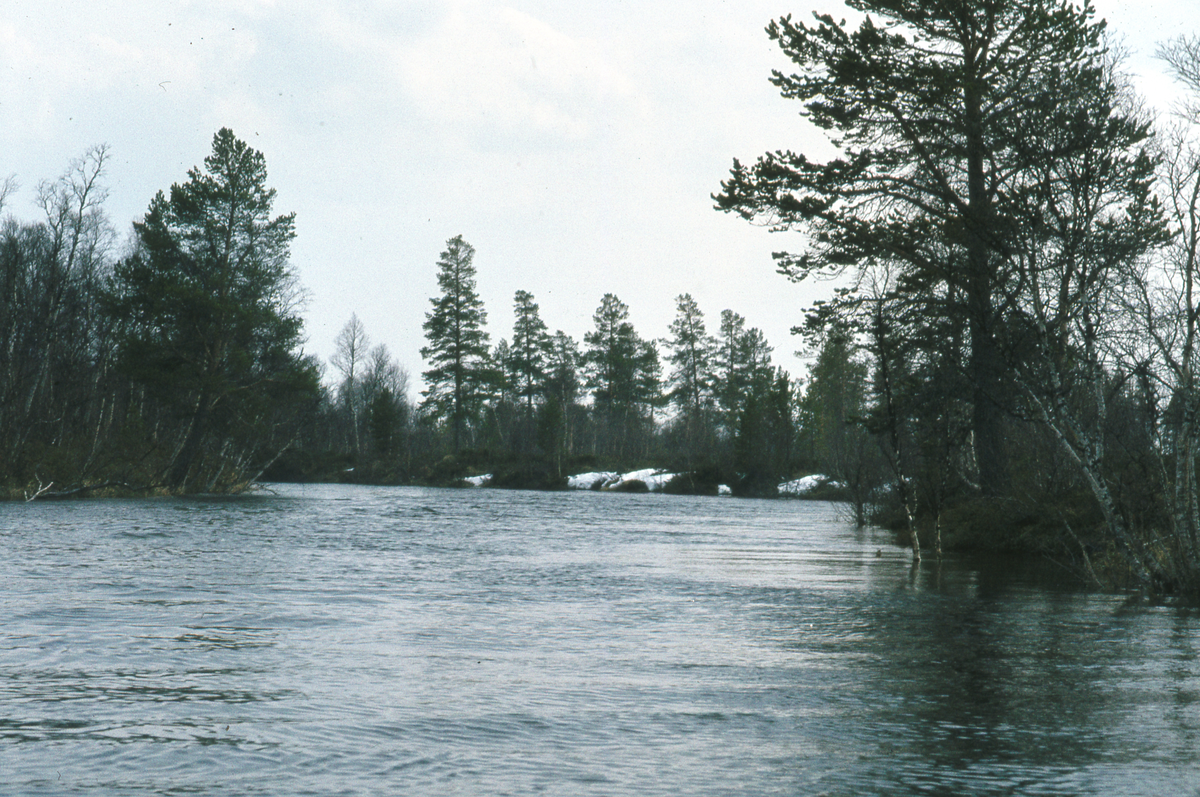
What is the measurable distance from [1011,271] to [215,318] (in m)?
33.2

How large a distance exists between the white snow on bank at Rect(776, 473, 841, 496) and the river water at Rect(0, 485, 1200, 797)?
49.5m

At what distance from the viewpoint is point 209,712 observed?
6176mm

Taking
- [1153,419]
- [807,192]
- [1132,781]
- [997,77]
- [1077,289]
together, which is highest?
[997,77]

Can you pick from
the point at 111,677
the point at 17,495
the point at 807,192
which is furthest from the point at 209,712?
the point at 17,495

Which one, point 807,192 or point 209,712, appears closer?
point 209,712

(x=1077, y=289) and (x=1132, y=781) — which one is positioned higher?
(x=1077, y=289)

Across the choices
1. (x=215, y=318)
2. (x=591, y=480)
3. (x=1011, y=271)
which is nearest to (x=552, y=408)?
(x=591, y=480)

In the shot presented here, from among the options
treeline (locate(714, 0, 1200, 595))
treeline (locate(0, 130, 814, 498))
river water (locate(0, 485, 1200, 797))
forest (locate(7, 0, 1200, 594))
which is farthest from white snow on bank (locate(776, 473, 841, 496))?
river water (locate(0, 485, 1200, 797))

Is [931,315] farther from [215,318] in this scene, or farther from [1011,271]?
[215,318]

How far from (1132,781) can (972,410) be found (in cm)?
1930

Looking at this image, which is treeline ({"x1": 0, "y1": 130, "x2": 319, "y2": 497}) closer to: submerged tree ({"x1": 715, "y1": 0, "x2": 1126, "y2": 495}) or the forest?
the forest

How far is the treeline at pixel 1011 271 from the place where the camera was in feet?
41.0

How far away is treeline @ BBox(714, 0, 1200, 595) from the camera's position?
41.0 ft

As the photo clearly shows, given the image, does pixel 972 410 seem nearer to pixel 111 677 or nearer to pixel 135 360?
pixel 111 677
